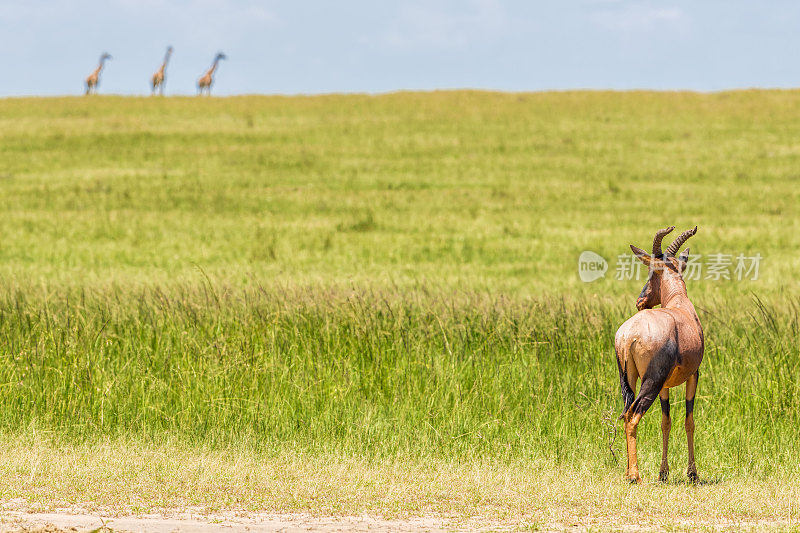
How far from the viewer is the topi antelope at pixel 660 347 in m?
5.33

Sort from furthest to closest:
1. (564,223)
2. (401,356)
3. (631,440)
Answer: (564,223), (401,356), (631,440)

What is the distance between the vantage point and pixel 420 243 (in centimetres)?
2442

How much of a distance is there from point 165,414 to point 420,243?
16269mm

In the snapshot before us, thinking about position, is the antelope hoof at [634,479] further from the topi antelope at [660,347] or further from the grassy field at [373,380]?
the grassy field at [373,380]

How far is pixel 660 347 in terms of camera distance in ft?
17.4

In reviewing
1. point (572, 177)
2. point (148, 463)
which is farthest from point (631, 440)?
point (572, 177)

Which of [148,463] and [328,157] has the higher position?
[328,157]

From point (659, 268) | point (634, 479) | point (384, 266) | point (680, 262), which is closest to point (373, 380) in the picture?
point (634, 479)

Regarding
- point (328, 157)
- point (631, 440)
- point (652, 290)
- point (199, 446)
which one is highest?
point (328, 157)

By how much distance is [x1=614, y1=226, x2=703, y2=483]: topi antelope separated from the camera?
5.33m

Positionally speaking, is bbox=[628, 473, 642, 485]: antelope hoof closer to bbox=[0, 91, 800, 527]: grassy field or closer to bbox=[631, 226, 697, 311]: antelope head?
bbox=[0, 91, 800, 527]: grassy field

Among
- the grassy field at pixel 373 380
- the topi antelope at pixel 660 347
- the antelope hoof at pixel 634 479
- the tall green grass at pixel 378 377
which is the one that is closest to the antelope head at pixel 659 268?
the topi antelope at pixel 660 347

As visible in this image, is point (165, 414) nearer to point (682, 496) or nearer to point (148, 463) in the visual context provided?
point (148, 463)

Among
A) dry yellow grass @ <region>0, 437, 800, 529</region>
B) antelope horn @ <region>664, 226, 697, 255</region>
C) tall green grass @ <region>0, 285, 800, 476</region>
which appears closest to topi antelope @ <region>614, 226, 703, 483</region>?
antelope horn @ <region>664, 226, 697, 255</region>
